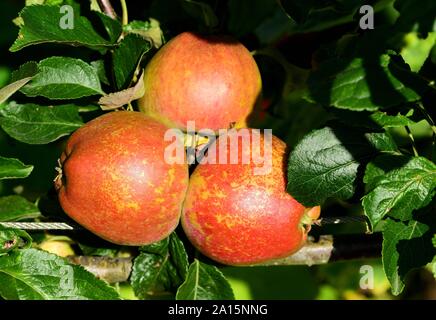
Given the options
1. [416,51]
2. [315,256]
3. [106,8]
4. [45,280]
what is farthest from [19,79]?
[416,51]

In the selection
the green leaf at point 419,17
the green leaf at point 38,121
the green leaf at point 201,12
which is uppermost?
the green leaf at point 419,17

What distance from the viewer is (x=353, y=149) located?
99 cm

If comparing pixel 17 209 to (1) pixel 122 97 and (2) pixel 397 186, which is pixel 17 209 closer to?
(1) pixel 122 97

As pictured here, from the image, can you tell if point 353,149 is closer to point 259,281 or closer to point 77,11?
point 77,11

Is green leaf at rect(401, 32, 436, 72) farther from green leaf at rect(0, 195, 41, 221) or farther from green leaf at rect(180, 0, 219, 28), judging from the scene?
green leaf at rect(0, 195, 41, 221)

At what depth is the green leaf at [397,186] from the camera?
0.93 m

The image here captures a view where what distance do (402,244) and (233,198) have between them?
25cm

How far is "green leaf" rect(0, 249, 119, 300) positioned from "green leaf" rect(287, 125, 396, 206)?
1.08 ft

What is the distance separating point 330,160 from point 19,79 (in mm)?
482

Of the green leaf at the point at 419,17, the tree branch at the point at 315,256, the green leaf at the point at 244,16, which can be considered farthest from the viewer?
the green leaf at the point at 244,16

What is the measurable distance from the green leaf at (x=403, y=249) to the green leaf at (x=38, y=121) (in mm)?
529

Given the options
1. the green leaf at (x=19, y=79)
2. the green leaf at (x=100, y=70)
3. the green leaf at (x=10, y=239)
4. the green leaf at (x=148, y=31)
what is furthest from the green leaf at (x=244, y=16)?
the green leaf at (x=10, y=239)

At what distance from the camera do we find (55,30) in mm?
1018

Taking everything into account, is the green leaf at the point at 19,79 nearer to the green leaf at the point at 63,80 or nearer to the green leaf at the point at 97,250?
the green leaf at the point at 63,80
